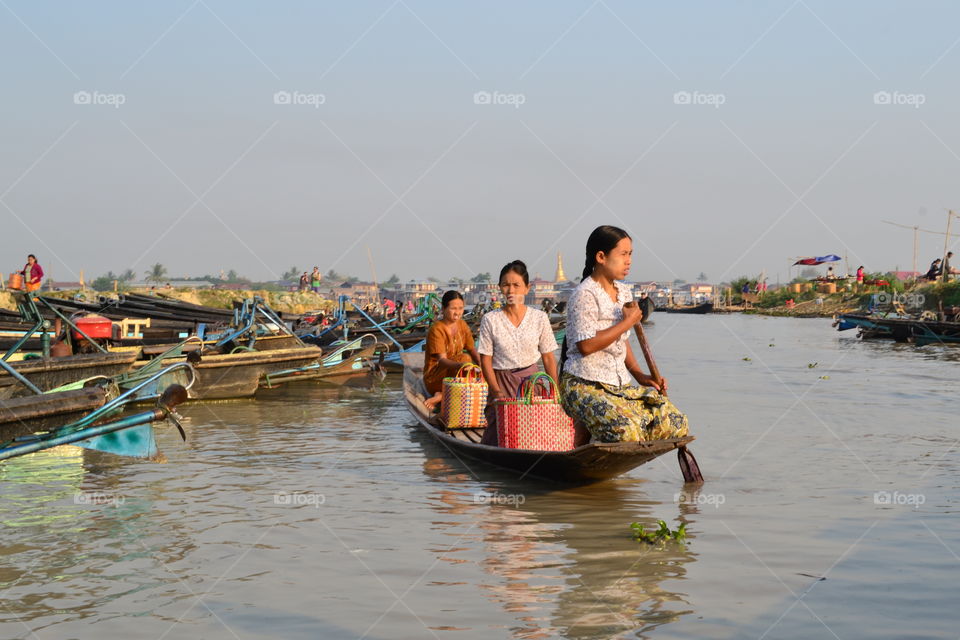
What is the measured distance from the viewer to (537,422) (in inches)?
275

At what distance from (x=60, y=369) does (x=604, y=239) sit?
257 inches

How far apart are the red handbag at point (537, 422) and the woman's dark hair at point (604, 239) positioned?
4.23 ft

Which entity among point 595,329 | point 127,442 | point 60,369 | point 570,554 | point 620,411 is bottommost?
point 570,554

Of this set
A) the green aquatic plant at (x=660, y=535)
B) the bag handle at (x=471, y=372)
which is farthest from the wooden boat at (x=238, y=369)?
the green aquatic plant at (x=660, y=535)

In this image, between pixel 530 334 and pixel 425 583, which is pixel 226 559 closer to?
pixel 425 583

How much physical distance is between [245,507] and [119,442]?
0.98 meters

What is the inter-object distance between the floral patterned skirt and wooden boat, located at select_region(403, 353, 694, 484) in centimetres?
10

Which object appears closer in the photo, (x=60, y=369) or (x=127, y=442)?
(x=127, y=442)

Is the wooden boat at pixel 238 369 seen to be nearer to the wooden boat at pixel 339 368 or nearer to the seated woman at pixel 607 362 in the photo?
the wooden boat at pixel 339 368

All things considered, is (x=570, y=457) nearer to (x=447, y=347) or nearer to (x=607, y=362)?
(x=607, y=362)

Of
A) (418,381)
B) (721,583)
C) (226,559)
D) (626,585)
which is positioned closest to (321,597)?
(226,559)

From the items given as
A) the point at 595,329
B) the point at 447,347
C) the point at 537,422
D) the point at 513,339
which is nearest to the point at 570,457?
the point at 537,422

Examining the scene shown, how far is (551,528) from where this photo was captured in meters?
5.95

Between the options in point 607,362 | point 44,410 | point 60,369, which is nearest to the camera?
point 607,362
